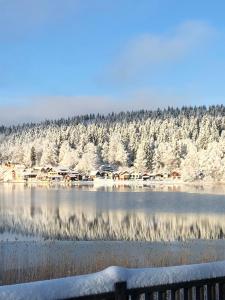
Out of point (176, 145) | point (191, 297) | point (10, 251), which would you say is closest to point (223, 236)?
point (10, 251)

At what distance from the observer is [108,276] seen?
568 centimetres

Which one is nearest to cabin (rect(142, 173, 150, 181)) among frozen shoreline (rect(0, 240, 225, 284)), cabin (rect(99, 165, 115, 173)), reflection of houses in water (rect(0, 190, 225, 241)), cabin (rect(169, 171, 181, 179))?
cabin (rect(169, 171, 181, 179))

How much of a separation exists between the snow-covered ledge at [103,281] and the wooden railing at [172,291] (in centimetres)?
5

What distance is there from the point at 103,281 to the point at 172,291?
104 centimetres

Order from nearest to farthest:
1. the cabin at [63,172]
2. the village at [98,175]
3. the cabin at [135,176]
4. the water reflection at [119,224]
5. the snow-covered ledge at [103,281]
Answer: the snow-covered ledge at [103,281]
the water reflection at [119,224]
the village at [98,175]
the cabin at [135,176]
the cabin at [63,172]

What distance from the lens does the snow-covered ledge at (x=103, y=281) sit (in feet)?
16.7

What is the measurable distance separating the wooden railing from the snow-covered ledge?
48mm

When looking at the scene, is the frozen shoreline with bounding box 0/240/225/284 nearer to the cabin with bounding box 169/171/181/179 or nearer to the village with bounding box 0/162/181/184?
the cabin with bounding box 169/171/181/179

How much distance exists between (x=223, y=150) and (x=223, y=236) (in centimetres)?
12052

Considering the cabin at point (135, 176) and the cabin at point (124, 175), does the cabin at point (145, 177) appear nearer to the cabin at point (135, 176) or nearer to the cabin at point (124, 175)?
the cabin at point (135, 176)

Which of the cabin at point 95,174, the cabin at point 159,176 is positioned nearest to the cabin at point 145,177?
the cabin at point 159,176

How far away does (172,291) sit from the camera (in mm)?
6199

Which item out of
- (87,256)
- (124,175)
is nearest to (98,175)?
(124,175)

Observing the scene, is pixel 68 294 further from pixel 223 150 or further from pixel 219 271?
pixel 223 150
